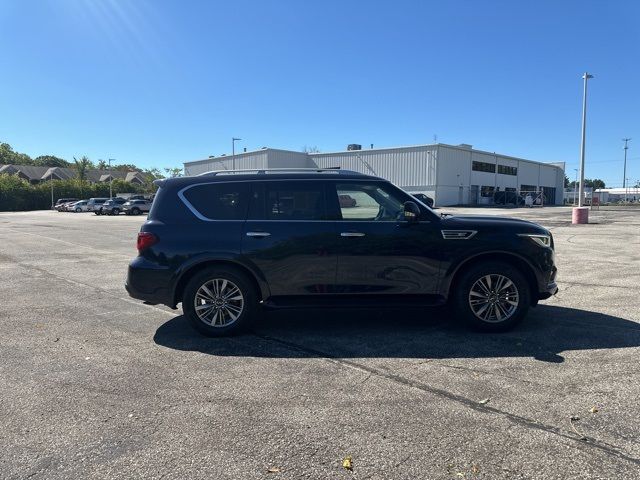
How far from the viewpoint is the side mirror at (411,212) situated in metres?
5.62

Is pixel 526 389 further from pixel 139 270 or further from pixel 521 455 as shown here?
pixel 139 270

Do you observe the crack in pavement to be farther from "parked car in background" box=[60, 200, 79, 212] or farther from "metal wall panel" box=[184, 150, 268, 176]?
"parked car in background" box=[60, 200, 79, 212]

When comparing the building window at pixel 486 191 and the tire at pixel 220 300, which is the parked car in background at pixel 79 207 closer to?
the building window at pixel 486 191

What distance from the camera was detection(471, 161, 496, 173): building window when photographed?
59.7 meters

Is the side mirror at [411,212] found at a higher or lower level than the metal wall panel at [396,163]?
lower

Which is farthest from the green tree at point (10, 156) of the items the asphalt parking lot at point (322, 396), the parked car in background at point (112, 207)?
the asphalt parking lot at point (322, 396)

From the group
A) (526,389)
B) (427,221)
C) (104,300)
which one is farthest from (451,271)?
(104,300)

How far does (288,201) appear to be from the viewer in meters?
5.77

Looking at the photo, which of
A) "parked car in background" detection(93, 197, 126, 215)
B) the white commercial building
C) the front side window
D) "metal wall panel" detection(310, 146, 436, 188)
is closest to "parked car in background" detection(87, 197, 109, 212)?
"parked car in background" detection(93, 197, 126, 215)

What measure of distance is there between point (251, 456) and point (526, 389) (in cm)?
239

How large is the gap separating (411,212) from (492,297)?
1.36 meters

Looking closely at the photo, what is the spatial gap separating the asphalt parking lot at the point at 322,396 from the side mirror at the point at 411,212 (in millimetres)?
1334

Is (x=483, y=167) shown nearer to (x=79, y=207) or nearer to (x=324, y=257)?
(x=79, y=207)

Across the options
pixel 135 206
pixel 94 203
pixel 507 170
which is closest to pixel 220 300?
pixel 135 206
